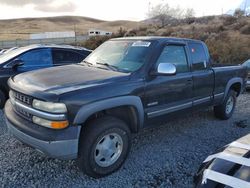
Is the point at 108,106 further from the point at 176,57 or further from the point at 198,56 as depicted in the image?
the point at 198,56

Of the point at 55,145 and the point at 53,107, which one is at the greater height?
the point at 53,107

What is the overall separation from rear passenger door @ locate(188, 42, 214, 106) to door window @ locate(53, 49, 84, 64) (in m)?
3.58

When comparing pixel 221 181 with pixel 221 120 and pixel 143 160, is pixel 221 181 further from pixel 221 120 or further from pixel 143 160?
pixel 221 120

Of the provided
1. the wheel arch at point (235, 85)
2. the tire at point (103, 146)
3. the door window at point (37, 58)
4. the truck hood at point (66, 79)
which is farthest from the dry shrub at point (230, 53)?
the tire at point (103, 146)

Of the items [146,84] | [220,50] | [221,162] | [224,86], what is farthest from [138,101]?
[220,50]

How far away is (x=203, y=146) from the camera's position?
484 centimetres

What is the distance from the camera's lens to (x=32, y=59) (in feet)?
23.7

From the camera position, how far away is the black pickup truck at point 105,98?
3332 millimetres

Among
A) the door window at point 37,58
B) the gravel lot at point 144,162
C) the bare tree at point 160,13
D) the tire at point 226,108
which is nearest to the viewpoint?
the gravel lot at point 144,162

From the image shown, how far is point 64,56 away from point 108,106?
4527mm

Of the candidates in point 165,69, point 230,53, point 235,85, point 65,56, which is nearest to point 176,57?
point 165,69

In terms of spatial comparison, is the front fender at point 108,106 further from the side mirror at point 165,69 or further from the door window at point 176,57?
the door window at point 176,57

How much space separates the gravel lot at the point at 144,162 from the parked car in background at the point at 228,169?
103cm

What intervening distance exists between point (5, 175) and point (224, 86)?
170 inches
